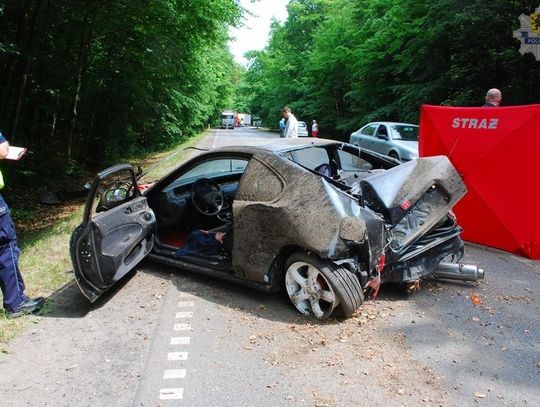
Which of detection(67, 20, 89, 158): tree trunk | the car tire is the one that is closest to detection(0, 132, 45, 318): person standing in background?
the car tire

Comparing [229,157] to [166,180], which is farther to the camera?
[166,180]

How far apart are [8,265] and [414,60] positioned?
59.3 feet

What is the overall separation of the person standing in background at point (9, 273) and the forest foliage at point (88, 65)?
202 inches

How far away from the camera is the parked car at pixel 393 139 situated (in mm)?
13845

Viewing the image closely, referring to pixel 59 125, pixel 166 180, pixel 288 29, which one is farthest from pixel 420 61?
pixel 288 29

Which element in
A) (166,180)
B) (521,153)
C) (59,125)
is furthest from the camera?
(59,125)

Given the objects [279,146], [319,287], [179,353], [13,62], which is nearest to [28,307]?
[179,353]

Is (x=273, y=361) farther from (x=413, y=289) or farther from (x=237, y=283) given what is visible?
(x=413, y=289)

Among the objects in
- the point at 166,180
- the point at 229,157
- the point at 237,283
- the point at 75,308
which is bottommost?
the point at 75,308

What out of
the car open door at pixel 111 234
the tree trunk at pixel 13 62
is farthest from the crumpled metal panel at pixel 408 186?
the tree trunk at pixel 13 62

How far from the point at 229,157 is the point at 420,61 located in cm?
1632

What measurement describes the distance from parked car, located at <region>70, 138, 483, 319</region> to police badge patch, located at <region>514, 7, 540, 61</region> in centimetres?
835

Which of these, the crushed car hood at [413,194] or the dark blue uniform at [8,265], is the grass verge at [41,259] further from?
the crushed car hood at [413,194]

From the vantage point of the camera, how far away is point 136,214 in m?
5.25
